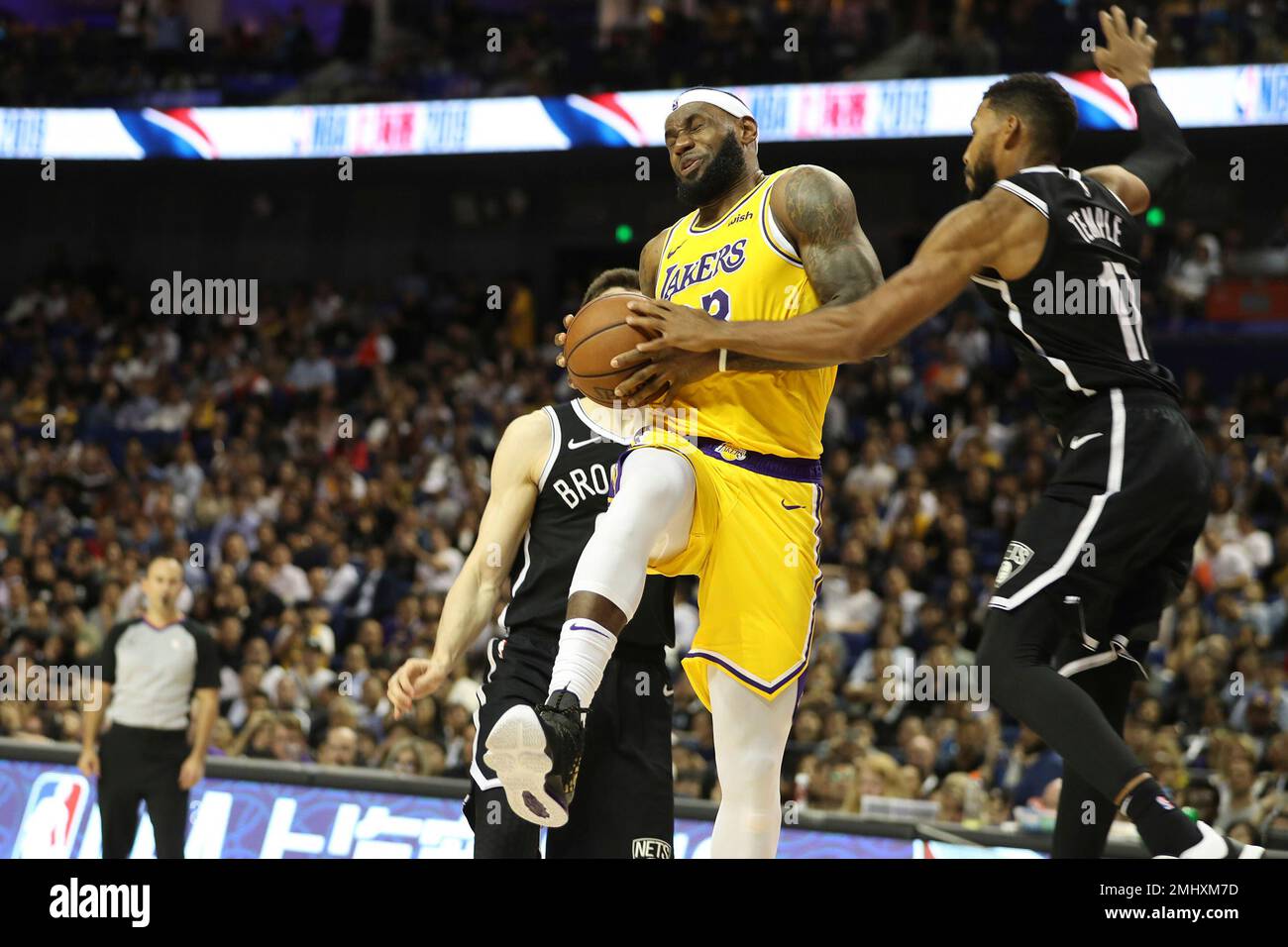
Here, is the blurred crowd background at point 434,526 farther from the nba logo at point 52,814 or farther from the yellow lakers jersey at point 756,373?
the yellow lakers jersey at point 756,373

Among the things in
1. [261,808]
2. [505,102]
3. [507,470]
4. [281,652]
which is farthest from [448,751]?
[505,102]

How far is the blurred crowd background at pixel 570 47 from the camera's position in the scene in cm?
1519

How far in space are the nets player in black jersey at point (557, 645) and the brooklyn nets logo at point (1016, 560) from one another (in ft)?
3.94

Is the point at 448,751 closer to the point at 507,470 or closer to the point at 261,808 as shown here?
the point at 261,808

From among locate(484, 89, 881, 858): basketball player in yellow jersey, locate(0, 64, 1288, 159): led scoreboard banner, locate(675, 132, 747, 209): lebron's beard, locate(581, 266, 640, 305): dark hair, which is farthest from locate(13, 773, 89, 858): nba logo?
locate(0, 64, 1288, 159): led scoreboard banner

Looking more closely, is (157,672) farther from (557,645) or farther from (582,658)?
(582,658)

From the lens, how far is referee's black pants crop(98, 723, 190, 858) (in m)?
8.24

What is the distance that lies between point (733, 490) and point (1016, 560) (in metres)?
0.76

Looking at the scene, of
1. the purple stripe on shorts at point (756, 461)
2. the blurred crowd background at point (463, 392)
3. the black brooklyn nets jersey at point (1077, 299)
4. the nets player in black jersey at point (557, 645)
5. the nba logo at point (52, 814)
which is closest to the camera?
the black brooklyn nets jersey at point (1077, 299)

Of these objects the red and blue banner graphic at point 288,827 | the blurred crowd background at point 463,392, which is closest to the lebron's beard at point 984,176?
the red and blue banner graphic at point 288,827

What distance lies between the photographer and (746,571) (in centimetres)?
418

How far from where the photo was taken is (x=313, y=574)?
13570mm
